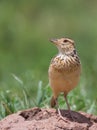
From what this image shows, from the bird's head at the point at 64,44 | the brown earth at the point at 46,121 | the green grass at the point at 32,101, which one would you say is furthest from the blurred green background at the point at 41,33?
the brown earth at the point at 46,121

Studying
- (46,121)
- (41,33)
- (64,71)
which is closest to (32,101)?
(64,71)

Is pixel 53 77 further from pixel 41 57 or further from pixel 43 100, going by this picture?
pixel 41 57

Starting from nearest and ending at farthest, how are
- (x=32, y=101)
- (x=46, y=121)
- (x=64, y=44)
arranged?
(x=46, y=121) → (x=64, y=44) → (x=32, y=101)

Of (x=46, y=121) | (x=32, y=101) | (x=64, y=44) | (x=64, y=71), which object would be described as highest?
(x=64, y=44)

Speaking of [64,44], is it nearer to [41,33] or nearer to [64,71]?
[64,71]

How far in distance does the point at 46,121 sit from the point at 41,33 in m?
8.17

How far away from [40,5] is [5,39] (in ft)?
7.30

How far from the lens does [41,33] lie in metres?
15.1

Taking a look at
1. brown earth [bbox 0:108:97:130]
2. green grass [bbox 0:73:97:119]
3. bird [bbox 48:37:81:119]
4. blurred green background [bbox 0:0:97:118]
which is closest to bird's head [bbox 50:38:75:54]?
bird [bbox 48:37:81:119]

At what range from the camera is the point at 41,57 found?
13.8 m

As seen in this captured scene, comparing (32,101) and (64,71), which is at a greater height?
A: (64,71)

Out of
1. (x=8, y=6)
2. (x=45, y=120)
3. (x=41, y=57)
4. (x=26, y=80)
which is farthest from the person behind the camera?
(x=8, y=6)

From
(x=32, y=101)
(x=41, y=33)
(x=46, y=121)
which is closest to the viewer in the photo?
(x=46, y=121)

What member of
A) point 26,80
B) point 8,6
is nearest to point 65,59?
point 26,80
